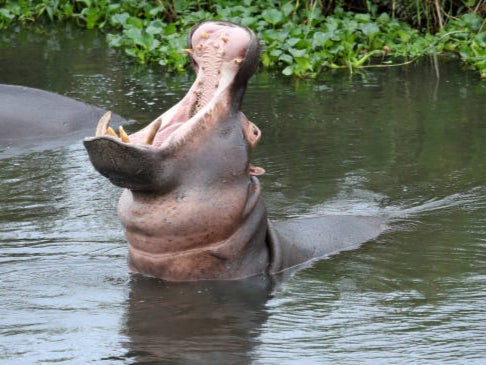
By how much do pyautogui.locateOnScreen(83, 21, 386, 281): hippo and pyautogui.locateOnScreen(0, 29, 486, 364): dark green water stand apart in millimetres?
123

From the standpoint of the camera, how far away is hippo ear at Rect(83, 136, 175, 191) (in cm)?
488

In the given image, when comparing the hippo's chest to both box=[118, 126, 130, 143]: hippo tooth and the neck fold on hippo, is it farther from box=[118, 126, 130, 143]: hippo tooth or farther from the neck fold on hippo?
box=[118, 126, 130, 143]: hippo tooth

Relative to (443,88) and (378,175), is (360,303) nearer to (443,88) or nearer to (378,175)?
(378,175)

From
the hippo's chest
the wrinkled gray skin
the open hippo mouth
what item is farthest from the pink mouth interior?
the wrinkled gray skin

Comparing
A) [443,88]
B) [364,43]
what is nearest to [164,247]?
[443,88]

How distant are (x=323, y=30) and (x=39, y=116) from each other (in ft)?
10.3

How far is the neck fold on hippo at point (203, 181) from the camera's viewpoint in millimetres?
5133

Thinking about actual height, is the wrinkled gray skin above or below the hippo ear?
below

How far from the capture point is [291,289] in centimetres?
529

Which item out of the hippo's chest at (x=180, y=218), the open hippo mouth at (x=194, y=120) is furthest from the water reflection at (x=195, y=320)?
the open hippo mouth at (x=194, y=120)

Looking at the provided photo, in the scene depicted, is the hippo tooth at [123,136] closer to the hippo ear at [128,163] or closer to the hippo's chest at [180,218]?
the hippo ear at [128,163]

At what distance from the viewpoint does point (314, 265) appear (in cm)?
569

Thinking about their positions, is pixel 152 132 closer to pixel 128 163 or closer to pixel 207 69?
pixel 128 163

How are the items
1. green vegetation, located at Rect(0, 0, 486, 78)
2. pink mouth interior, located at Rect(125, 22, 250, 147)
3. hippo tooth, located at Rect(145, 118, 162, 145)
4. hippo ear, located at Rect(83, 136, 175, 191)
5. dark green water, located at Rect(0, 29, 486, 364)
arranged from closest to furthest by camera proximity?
dark green water, located at Rect(0, 29, 486, 364)
hippo ear, located at Rect(83, 136, 175, 191)
hippo tooth, located at Rect(145, 118, 162, 145)
pink mouth interior, located at Rect(125, 22, 250, 147)
green vegetation, located at Rect(0, 0, 486, 78)
